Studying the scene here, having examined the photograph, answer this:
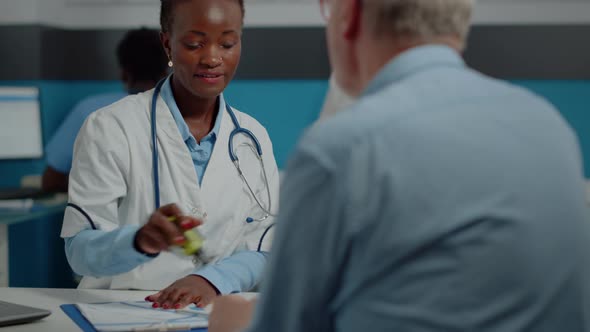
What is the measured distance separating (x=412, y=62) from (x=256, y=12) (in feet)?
9.34

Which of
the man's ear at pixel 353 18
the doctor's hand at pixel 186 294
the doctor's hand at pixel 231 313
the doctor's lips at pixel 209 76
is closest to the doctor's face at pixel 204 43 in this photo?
the doctor's lips at pixel 209 76

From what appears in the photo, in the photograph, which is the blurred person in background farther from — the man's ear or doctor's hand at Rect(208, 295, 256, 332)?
the man's ear

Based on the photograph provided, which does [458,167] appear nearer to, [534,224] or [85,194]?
[534,224]

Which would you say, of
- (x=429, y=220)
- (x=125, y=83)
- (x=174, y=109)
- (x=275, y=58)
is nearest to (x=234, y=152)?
(x=174, y=109)

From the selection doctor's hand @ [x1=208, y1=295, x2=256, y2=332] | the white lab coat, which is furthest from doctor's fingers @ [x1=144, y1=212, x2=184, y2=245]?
the white lab coat

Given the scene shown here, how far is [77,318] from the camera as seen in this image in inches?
54.3

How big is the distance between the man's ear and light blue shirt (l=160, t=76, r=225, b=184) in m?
0.86

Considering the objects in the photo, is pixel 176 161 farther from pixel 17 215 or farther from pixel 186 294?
pixel 17 215

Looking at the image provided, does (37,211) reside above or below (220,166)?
below

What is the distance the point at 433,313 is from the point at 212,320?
496mm

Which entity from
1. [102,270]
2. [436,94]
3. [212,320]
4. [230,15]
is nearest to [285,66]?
[230,15]

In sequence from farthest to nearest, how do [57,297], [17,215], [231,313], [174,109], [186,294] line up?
[17,215], [174,109], [57,297], [186,294], [231,313]

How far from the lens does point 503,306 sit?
2.43 ft

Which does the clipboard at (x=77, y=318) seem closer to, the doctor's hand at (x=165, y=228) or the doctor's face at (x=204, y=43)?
the doctor's hand at (x=165, y=228)
